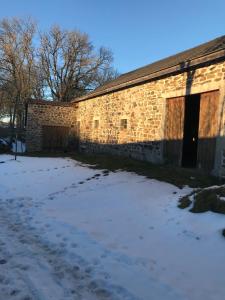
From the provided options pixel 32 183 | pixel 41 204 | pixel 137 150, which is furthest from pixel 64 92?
pixel 41 204

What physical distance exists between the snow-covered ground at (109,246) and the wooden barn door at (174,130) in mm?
2732

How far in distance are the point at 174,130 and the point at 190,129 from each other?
5.59 feet

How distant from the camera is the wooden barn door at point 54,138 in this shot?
2011 centimetres

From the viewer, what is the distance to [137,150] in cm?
1323

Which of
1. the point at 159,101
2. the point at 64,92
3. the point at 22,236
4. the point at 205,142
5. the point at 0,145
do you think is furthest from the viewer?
the point at 64,92

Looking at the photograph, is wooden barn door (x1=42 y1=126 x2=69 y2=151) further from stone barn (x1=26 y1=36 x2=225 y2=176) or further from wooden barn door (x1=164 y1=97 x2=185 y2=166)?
wooden barn door (x1=164 y1=97 x2=185 y2=166)

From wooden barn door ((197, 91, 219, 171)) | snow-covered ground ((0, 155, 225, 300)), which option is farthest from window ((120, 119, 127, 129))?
snow-covered ground ((0, 155, 225, 300))

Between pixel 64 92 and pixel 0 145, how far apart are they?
49.8 ft

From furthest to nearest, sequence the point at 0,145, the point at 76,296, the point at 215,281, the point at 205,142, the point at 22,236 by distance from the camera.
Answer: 1. the point at 0,145
2. the point at 205,142
3. the point at 22,236
4. the point at 215,281
5. the point at 76,296

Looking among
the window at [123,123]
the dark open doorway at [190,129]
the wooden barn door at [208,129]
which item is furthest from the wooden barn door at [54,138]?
the wooden barn door at [208,129]

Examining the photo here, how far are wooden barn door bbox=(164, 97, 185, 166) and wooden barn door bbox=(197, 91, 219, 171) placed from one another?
3.48 ft

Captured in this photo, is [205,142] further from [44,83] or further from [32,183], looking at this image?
[44,83]

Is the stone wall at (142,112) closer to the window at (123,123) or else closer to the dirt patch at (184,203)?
the window at (123,123)

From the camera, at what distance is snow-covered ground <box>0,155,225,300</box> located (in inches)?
141
